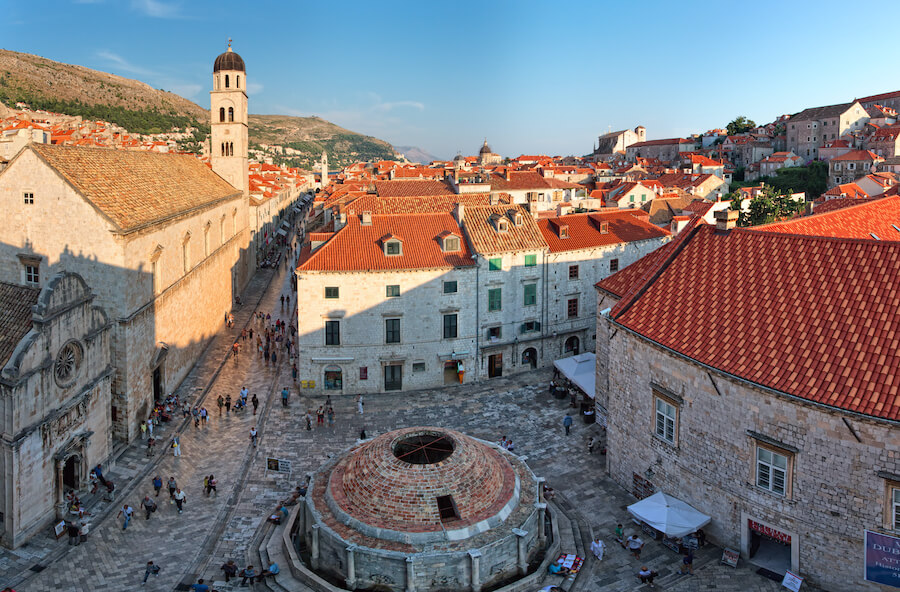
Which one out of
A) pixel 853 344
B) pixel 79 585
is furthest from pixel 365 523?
pixel 853 344

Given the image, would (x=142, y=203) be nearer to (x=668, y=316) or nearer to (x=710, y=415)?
(x=668, y=316)

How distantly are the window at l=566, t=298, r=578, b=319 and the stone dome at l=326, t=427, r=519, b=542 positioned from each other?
2081 centimetres

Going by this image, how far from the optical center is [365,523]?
1952 cm

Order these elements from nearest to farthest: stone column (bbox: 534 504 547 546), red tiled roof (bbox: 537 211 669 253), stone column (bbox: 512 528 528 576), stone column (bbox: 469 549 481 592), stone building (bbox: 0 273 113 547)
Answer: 1. stone column (bbox: 469 549 481 592)
2. stone column (bbox: 512 528 528 576)
3. stone column (bbox: 534 504 547 546)
4. stone building (bbox: 0 273 113 547)
5. red tiled roof (bbox: 537 211 669 253)

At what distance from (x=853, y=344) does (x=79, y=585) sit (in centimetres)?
2425

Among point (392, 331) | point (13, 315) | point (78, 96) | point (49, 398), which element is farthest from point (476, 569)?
point (78, 96)

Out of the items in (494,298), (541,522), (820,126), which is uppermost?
(820,126)

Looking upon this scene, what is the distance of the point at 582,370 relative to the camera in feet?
114

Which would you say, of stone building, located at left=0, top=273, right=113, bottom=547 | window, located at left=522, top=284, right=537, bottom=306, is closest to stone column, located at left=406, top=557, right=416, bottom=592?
stone building, located at left=0, top=273, right=113, bottom=547

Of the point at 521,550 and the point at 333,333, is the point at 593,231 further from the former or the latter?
the point at 521,550

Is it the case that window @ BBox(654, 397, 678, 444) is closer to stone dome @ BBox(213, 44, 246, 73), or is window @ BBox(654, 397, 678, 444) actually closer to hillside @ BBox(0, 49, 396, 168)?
stone dome @ BBox(213, 44, 246, 73)

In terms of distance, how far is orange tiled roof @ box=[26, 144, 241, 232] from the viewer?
29.1 metres

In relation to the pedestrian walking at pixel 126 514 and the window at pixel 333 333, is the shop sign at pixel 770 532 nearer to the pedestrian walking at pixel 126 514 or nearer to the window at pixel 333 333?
the pedestrian walking at pixel 126 514

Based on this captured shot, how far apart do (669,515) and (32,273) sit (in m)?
29.0
